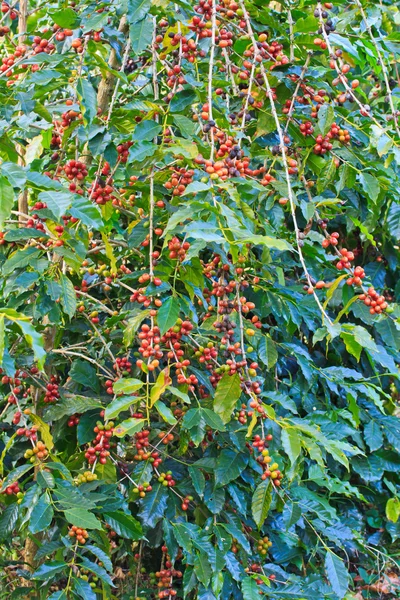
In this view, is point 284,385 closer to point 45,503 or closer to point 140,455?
point 140,455

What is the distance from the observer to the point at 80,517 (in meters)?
1.47

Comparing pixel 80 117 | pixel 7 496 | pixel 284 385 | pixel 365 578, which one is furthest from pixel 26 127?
pixel 365 578

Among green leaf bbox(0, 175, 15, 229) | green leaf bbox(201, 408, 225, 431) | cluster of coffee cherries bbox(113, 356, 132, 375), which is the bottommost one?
cluster of coffee cherries bbox(113, 356, 132, 375)

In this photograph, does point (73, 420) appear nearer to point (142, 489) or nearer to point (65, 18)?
point (142, 489)

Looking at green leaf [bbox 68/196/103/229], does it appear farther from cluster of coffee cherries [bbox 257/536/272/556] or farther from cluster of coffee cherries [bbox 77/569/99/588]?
cluster of coffee cherries [bbox 257/536/272/556]

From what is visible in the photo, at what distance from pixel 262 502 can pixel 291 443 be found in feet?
0.71

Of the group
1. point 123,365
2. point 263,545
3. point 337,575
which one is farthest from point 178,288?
point 337,575

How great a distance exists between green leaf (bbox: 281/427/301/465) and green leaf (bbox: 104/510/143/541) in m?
0.42

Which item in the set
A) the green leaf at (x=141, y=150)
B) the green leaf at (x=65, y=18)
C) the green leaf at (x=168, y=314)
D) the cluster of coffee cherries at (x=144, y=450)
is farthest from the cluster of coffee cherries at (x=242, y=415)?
the green leaf at (x=65, y=18)

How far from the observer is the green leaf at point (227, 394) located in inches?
63.9

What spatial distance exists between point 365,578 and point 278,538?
845mm

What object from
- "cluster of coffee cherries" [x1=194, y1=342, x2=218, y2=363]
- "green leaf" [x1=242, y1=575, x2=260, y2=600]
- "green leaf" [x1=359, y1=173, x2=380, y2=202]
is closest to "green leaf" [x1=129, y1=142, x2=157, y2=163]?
"cluster of coffee cherries" [x1=194, y1=342, x2=218, y2=363]

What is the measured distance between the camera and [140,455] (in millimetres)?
1732

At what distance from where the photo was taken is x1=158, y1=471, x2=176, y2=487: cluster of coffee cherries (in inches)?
71.3
